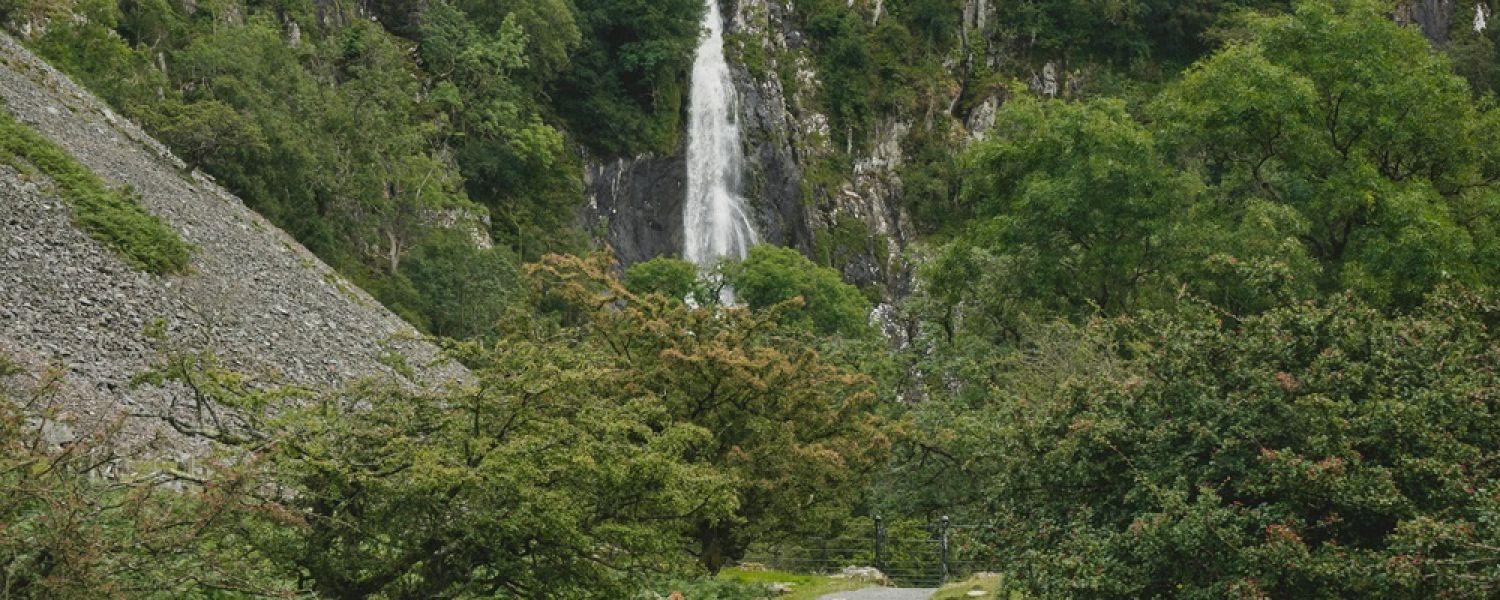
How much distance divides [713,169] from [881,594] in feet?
147

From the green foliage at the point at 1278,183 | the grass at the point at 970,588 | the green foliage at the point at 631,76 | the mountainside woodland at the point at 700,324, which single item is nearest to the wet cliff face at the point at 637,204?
the mountainside woodland at the point at 700,324

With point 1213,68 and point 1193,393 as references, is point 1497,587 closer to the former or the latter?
point 1193,393

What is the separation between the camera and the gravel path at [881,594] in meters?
19.0

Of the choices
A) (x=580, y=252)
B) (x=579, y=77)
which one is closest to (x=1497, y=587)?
(x=580, y=252)

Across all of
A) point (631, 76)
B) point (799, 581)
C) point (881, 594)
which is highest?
point (631, 76)

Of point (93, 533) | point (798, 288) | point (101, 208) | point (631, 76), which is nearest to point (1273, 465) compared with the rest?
point (93, 533)

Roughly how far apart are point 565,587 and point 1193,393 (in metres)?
5.59

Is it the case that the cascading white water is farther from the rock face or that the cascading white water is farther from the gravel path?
the gravel path

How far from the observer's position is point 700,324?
71.4 ft

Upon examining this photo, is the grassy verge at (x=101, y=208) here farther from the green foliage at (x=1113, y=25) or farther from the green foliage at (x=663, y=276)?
the green foliage at (x=1113, y=25)

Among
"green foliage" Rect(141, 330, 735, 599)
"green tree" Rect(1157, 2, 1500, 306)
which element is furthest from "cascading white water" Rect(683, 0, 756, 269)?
"green foliage" Rect(141, 330, 735, 599)

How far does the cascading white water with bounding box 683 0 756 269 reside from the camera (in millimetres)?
61312

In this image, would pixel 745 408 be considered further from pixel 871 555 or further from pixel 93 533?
pixel 93 533

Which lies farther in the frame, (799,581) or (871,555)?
(871,555)
